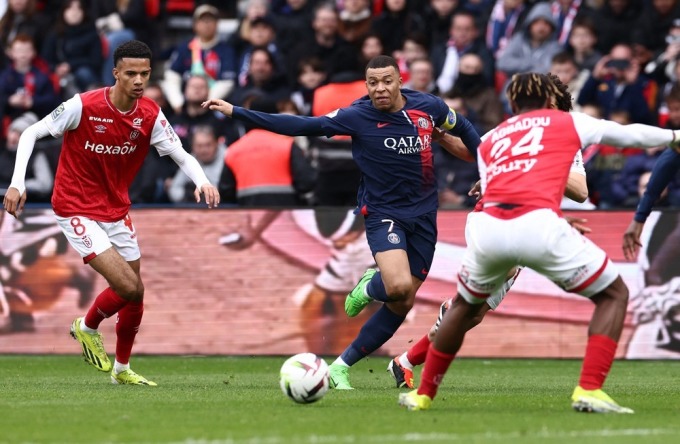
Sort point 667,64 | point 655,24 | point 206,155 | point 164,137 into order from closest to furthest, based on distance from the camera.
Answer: point 164,137 → point 206,155 → point 667,64 → point 655,24

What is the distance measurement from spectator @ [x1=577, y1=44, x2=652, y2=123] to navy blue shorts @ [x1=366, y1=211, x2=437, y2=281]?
6496mm

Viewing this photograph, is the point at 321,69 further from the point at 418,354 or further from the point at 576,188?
the point at 576,188

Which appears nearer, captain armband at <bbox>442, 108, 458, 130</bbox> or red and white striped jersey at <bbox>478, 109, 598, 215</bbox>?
red and white striped jersey at <bbox>478, 109, 598, 215</bbox>

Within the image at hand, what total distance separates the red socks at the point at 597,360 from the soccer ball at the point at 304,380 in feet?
6.13

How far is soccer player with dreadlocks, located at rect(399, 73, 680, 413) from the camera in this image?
325 inches

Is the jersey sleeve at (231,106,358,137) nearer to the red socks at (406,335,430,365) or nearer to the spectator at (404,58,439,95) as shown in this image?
the red socks at (406,335,430,365)

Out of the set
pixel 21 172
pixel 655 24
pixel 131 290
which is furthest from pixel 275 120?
pixel 655 24

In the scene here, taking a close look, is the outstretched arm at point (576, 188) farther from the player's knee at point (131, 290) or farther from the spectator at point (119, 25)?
the spectator at point (119, 25)

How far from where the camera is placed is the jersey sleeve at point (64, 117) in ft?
36.5

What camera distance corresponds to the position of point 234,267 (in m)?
15.4

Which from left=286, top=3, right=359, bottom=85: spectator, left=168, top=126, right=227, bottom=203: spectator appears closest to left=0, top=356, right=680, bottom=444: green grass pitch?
left=168, top=126, right=227, bottom=203: spectator

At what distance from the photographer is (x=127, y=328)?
11617mm

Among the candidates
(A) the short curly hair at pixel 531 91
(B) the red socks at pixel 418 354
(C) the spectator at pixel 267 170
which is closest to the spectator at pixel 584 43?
(C) the spectator at pixel 267 170

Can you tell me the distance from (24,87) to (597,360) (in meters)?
12.7
